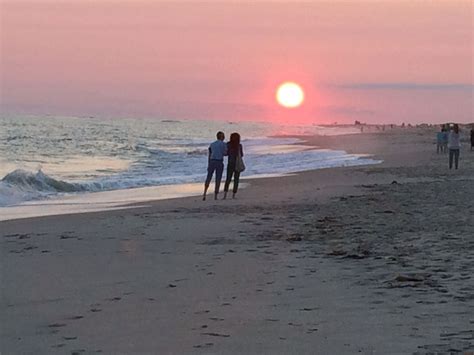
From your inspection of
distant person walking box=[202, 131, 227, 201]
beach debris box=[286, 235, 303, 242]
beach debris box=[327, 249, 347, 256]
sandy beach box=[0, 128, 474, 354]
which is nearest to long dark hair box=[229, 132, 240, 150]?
distant person walking box=[202, 131, 227, 201]

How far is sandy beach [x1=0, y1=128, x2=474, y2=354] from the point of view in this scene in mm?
5625

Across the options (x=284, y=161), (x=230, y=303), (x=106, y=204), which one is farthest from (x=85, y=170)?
(x=230, y=303)

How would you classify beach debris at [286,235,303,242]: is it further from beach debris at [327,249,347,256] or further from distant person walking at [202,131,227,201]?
distant person walking at [202,131,227,201]

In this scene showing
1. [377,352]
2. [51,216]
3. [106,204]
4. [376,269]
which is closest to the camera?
[377,352]

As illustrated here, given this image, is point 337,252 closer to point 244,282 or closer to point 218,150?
point 244,282

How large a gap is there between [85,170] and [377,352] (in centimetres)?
2726

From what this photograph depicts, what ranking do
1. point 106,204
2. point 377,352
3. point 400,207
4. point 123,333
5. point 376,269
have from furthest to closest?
1. point 106,204
2. point 400,207
3. point 376,269
4. point 123,333
5. point 377,352

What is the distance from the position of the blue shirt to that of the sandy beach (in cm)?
364

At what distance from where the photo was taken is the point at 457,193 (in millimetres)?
16266

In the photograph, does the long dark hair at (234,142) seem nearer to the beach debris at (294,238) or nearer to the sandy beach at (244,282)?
the sandy beach at (244,282)

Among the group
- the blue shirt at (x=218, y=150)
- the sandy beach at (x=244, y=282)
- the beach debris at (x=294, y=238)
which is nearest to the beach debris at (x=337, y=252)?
the sandy beach at (x=244, y=282)

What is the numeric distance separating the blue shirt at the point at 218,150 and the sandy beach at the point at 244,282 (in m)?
3.64

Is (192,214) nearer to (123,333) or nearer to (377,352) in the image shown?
(123,333)

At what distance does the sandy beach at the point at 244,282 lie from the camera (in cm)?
562
